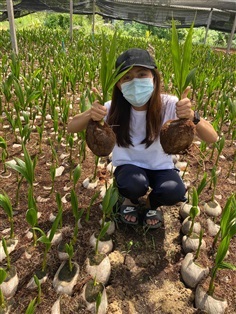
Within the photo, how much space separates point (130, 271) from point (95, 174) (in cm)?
72

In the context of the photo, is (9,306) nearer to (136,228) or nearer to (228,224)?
(136,228)

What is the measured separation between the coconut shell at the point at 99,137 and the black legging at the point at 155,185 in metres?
0.32

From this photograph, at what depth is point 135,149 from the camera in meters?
1.70

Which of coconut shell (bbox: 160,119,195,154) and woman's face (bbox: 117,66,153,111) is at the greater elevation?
woman's face (bbox: 117,66,153,111)

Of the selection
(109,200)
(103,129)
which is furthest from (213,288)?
(103,129)

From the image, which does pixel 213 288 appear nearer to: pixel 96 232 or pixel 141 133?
pixel 96 232

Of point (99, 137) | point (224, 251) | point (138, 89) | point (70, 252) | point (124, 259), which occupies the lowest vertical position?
point (124, 259)

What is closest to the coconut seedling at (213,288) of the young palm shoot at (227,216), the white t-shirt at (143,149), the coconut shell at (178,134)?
the young palm shoot at (227,216)

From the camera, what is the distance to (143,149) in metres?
1.69

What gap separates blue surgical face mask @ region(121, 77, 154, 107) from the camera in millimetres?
1415

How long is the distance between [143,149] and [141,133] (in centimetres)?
9

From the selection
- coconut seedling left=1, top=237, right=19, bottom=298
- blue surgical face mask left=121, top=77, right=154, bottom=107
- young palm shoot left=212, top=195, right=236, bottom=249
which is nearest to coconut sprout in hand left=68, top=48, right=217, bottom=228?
blue surgical face mask left=121, top=77, right=154, bottom=107

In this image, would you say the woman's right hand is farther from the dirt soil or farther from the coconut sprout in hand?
Answer: the dirt soil

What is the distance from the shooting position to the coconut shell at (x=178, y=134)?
1279mm
